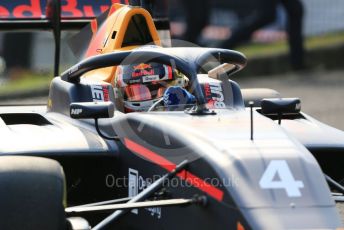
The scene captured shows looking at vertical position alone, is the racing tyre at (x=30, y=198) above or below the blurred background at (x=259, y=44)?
above

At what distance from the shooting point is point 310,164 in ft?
18.7

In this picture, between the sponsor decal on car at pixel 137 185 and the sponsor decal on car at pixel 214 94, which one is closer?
the sponsor decal on car at pixel 137 185

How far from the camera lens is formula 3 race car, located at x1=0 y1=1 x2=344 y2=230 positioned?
18.1 feet

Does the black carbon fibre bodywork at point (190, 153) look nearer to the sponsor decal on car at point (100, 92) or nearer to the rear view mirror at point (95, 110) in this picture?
the sponsor decal on car at point (100, 92)

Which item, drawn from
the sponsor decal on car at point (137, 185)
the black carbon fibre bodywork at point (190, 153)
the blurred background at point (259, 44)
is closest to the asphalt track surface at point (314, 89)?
the blurred background at point (259, 44)

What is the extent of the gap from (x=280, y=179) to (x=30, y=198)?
1.28 m

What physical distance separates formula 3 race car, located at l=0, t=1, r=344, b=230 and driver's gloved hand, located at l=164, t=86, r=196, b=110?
0.13 feet

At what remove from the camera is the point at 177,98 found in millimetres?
6559

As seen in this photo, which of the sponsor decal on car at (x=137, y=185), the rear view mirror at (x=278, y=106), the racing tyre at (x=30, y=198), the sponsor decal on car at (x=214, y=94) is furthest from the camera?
the sponsor decal on car at (x=214, y=94)

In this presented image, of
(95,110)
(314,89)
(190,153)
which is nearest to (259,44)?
(314,89)

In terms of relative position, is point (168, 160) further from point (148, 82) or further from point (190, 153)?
point (148, 82)

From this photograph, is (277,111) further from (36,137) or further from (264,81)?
(264,81)

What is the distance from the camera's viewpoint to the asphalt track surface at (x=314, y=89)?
12.9 m

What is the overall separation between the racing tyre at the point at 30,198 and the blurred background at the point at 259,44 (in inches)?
344
